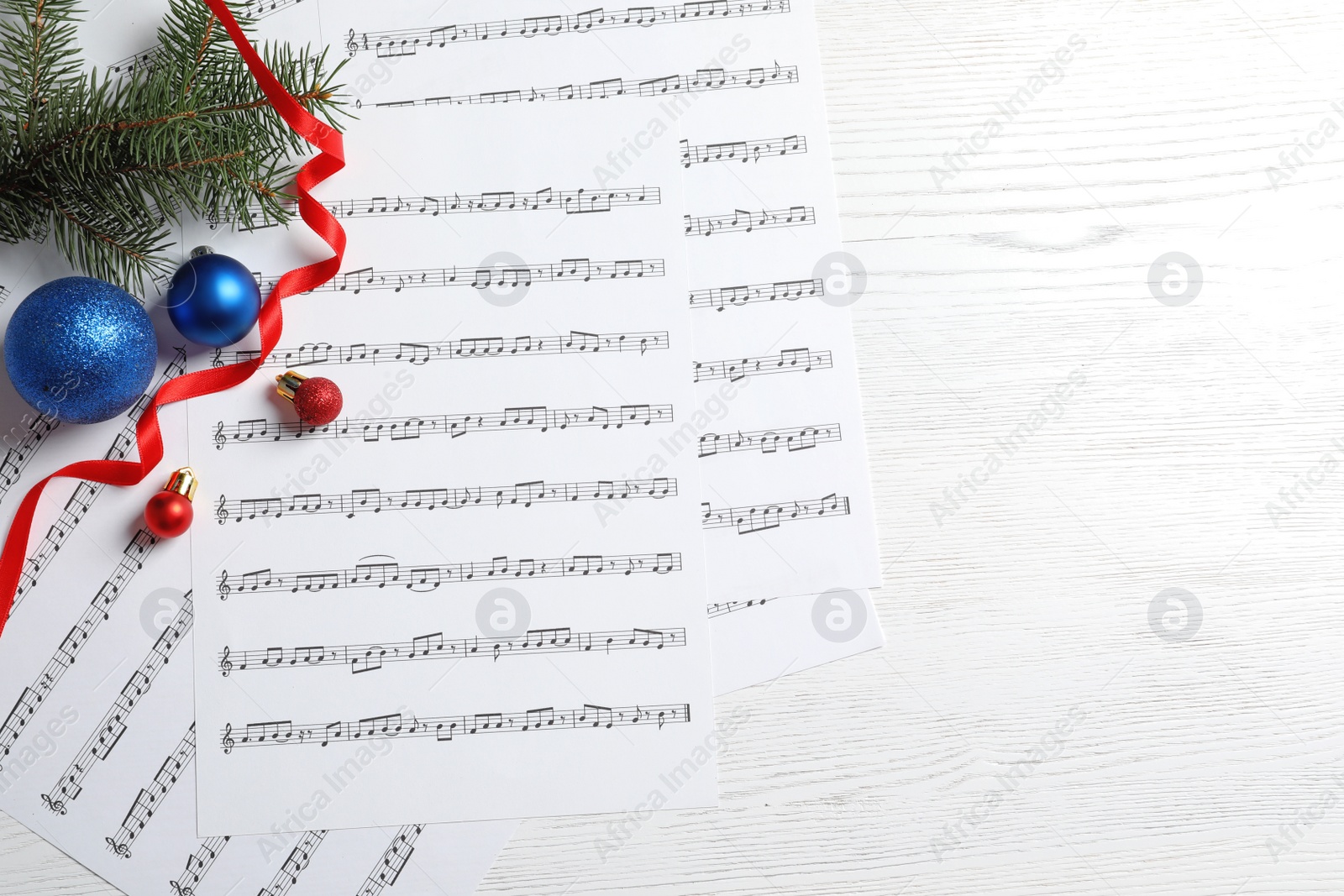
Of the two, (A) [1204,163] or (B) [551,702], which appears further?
(A) [1204,163]

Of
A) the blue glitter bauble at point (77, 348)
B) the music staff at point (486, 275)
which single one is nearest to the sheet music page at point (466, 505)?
the music staff at point (486, 275)

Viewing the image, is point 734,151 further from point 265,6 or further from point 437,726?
point 437,726

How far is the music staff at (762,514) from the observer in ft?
3.16

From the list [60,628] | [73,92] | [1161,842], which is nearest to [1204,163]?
[1161,842]

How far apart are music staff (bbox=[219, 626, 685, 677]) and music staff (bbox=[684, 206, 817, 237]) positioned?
44 centimetres

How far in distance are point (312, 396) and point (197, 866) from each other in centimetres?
47

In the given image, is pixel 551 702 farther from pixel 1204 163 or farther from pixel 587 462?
pixel 1204 163

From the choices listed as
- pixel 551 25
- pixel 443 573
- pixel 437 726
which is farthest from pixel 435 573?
pixel 551 25

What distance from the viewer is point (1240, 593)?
98 cm

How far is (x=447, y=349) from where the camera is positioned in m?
0.98

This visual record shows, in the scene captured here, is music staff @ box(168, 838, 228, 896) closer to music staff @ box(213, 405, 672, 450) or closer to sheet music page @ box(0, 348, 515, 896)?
sheet music page @ box(0, 348, 515, 896)

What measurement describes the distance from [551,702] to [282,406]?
420 millimetres

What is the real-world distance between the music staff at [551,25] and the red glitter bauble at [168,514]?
53cm

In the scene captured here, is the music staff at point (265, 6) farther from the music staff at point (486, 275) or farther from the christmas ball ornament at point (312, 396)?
the christmas ball ornament at point (312, 396)
